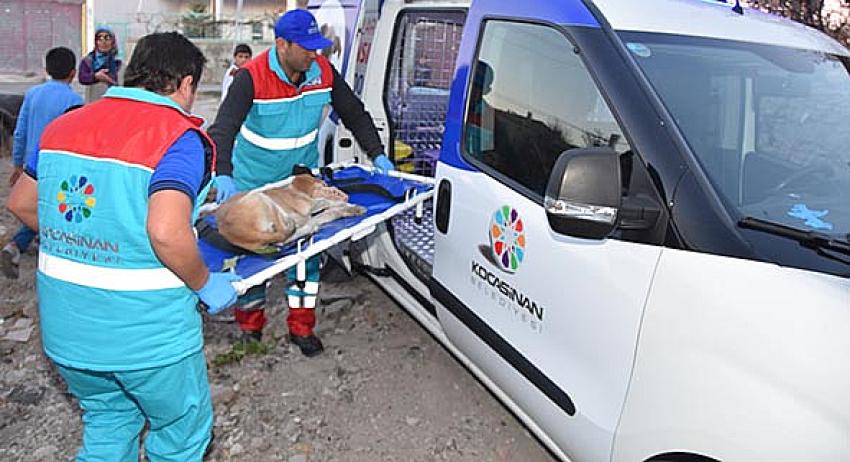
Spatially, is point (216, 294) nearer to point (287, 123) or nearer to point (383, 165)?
point (383, 165)

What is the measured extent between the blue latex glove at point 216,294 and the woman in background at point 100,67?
7447 millimetres

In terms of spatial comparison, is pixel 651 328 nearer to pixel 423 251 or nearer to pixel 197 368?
pixel 197 368

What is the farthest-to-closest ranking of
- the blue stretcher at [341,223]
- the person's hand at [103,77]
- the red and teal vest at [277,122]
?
the person's hand at [103,77] < the red and teal vest at [277,122] < the blue stretcher at [341,223]

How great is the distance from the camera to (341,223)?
3334mm

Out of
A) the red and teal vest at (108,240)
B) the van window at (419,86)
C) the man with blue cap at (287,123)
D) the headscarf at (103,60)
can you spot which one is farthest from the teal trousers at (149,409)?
the headscarf at (103,60)

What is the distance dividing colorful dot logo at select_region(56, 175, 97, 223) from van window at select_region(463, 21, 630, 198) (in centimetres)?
137

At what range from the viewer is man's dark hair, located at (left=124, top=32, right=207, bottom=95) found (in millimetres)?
2176

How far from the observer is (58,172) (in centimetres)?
212

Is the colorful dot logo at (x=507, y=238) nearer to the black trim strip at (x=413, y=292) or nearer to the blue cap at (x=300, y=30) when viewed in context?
the black trim strip at (x=413, y=292)

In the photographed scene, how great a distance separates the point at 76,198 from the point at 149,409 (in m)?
0.69

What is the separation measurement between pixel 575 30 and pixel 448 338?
4.74ft

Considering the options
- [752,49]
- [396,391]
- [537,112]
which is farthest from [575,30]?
[396,391]

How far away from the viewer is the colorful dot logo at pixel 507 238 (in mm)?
2535

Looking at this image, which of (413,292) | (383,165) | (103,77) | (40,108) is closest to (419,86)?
(383,165)
